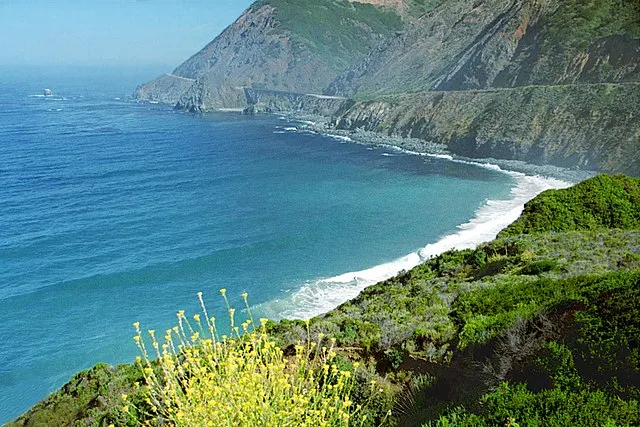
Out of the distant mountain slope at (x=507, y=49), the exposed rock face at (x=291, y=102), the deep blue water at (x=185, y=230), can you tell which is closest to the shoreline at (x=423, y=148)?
the deep blue water at (x=185, y=230)

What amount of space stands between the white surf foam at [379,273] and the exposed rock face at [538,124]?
906 inches

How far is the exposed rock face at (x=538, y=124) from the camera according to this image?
243ft

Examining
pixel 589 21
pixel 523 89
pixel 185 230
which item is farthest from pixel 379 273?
pixel 589 21

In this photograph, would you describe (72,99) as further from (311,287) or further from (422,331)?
(422,331)

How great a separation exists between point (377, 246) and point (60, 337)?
82.0 ft

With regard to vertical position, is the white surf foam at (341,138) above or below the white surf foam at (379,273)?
above

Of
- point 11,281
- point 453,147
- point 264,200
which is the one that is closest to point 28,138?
point 264,200

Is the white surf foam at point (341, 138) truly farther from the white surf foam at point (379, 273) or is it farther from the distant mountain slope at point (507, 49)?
the white surf foam at point (379, 273)

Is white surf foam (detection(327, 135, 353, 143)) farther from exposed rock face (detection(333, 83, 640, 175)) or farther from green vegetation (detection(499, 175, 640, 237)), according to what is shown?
green vegetation (detection(499, 175, 640, 237))

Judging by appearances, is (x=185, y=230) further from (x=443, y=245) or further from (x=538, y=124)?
(x=538, y=124)

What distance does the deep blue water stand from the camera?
33.8 metres

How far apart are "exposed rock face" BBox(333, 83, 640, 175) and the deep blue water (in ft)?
38.2

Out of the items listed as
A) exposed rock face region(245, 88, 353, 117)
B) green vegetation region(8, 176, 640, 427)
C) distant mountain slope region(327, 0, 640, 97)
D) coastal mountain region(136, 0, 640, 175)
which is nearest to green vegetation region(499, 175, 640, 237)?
green vegetation region(8, 176, 640, 427)

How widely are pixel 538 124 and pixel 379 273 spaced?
5976cm
